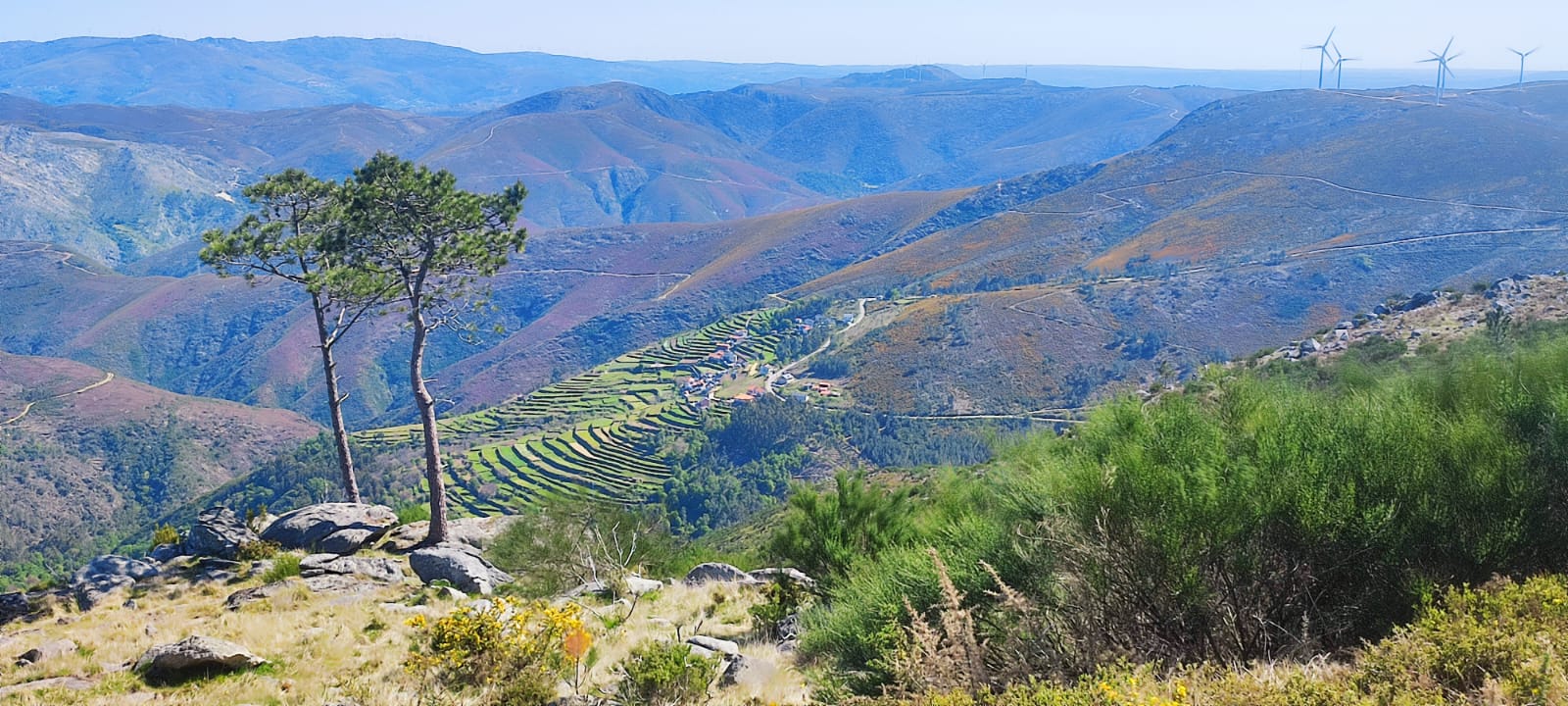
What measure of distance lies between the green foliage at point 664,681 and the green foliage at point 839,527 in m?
5.28

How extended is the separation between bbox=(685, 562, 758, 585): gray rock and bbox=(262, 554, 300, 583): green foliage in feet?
22.4

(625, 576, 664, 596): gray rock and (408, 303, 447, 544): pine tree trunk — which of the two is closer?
(625, 576, 664, 596): gray rock

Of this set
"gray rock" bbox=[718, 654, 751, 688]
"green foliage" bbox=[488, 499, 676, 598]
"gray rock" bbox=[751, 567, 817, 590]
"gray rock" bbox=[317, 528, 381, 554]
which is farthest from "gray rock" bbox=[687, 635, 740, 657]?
"gray rock" bbox=[317, 528, 381, 554]

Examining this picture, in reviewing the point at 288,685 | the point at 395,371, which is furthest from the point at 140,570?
the point at 395,371

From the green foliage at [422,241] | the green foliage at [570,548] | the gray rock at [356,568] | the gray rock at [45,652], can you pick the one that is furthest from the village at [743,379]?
the gray rock at [45,652]

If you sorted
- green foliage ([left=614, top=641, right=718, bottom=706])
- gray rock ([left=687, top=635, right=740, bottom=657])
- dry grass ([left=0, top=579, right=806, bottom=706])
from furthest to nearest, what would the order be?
1. gray rock ([left=687, top=635, right=740, bottom=657])
2. dry grass ([left=0, top=579, right=806, bottom=706])
3. green foliage ([left=614, top=641, right=718, bottom=706])

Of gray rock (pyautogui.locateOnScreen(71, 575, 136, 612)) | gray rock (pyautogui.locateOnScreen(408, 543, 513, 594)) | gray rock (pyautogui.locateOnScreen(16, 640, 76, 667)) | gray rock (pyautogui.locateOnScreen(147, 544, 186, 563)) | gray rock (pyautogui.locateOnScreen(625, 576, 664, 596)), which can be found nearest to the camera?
gray rock (pyautogui.locateOnScreen(16, 640, 76, 667))

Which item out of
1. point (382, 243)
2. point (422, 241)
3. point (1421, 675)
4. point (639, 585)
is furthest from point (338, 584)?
point (1421, 675)

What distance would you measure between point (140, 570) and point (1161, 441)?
55.9 ft

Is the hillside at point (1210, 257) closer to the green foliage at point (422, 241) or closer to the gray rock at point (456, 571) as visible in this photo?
the green foliage at point (422, 241)

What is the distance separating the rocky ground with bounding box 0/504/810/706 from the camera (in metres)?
8.46

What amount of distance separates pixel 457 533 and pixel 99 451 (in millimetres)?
87870

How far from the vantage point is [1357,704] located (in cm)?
454

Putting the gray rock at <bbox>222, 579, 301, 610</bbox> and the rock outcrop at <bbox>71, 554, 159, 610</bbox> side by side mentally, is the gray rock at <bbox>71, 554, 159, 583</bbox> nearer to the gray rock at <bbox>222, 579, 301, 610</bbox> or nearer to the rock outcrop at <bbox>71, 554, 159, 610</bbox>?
the rock outcrop at <bbox>71, 554, 159, 610</bbox>
